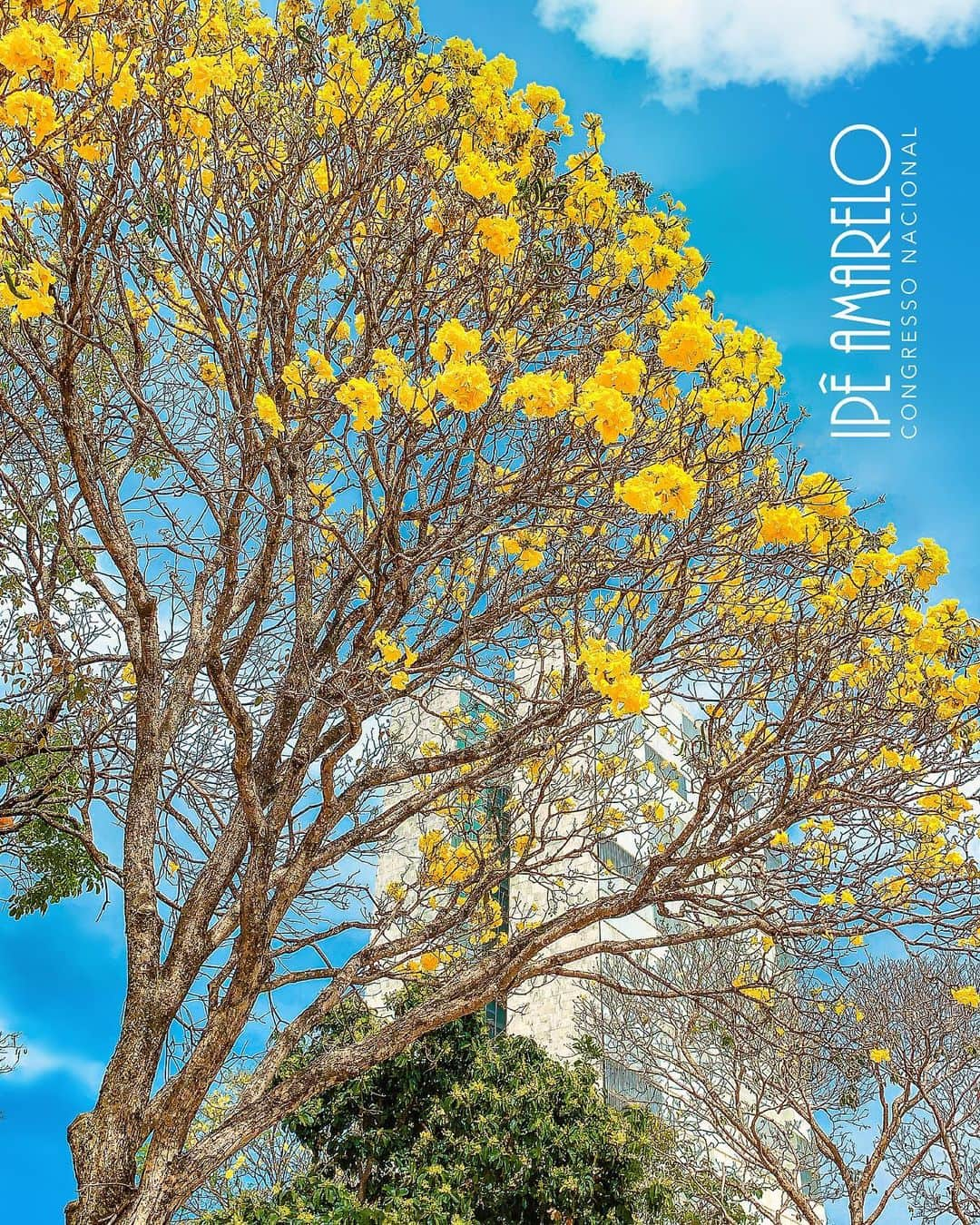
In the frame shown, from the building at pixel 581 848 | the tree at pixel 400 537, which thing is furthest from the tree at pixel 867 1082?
the tree at pixel 400 537

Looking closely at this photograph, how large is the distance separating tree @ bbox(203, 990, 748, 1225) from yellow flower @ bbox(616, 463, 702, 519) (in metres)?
4.23

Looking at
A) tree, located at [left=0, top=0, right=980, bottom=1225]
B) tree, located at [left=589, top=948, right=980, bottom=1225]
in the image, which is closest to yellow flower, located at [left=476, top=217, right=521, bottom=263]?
tree, located at [left=0, top=0, right=980, bottom=1225]

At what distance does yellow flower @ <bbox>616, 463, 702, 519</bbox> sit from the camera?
123 inches

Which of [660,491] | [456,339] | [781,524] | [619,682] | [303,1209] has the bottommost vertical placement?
[303,1209]

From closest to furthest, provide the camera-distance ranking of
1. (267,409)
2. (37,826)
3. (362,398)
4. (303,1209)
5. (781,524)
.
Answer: (362,398)
(267,409)
(781,524)
(37,826)
(303,1209)

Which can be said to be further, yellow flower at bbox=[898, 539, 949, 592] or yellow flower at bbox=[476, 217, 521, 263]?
yellow flower at bbox=[898, 539, 949, 592]

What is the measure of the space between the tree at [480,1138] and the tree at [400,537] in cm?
158

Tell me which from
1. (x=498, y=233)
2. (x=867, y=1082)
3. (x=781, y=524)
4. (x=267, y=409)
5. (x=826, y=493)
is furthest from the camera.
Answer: (x=867, y=1082)

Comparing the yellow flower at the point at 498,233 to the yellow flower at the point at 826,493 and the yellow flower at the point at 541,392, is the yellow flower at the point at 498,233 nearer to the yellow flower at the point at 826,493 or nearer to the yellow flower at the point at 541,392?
the yellow flower at the point at 541,392

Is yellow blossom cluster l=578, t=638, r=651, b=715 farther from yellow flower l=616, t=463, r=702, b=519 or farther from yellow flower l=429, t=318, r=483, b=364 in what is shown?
yellow flower l=429, t=318, r=483, b=364

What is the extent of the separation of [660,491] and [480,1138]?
441 cm

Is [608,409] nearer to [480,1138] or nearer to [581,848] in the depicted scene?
[581,848]

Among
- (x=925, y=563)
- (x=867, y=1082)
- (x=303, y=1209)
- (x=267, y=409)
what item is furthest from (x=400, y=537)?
(x=867, y=1082)

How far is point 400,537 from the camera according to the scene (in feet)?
14.5
